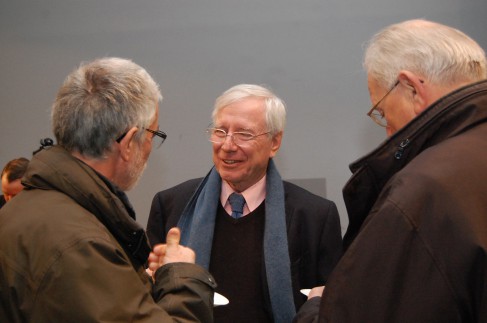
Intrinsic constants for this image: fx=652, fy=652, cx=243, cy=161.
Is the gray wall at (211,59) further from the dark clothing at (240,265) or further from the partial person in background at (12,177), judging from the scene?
the dark clothing at (240,265)

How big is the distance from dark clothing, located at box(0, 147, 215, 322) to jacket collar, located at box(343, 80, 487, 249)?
1.45ft

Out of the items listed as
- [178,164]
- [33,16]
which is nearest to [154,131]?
[178,164]

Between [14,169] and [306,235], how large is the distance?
5.87 feet

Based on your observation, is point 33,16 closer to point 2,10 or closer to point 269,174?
point 2,10

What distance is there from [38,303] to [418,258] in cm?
76

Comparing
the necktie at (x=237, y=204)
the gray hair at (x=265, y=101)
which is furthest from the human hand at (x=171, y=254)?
the gray hair at (x=265, y=101)

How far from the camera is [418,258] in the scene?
121cm

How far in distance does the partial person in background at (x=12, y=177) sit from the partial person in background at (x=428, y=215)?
2.44m

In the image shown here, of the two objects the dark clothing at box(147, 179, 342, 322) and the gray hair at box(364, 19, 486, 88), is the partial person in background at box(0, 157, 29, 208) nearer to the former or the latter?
the dark clothing at box(147, 179, 342, 322)

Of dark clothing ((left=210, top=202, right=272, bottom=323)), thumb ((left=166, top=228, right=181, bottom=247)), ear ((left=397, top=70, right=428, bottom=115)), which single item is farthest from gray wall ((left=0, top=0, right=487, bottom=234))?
ear ((left=397, top=70, right=428, bottom=115))

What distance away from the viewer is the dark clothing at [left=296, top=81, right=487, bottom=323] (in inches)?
46.6

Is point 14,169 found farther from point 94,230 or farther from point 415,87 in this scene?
point 415,87

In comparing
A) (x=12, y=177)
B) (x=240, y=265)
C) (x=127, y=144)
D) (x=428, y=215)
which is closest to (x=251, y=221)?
(x=240, y=265)

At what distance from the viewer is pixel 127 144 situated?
1.63m
